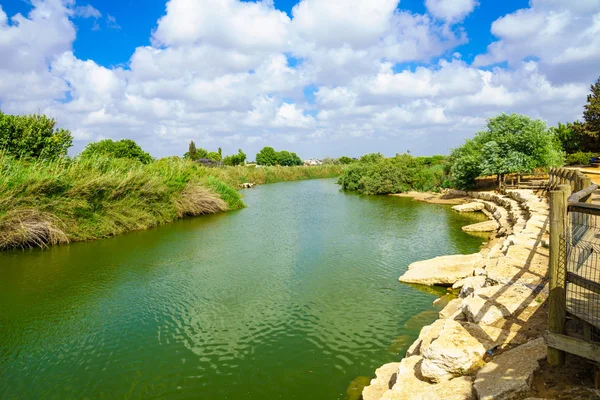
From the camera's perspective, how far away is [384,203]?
31.2m

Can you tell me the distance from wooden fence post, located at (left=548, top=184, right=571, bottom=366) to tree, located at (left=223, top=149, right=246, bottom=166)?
241 feet

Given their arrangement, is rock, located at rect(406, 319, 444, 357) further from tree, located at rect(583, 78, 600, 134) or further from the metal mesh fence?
tree, located at rect(583, 78, 600, 134)

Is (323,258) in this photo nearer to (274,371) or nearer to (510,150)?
(274,371)

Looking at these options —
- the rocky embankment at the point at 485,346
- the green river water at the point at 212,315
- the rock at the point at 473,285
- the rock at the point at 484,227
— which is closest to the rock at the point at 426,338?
the rocky embankment at the point at 485,346

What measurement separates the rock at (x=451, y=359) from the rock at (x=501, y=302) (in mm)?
994

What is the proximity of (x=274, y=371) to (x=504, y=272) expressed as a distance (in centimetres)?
509

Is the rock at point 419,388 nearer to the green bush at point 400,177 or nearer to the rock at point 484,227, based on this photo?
the rock at point 484,227

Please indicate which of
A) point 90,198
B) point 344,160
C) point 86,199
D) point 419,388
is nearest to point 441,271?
point 419,388

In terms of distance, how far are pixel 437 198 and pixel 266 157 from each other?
70128 millimetres

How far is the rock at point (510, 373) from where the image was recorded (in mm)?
3898

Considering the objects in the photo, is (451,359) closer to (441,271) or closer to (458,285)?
(458,285)

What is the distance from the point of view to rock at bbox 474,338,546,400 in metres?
3.90

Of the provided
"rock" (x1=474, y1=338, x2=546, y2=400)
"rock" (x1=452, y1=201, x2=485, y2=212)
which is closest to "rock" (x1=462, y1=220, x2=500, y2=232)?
"rock" (x1=452, y1=201, x2=485, y2=212)

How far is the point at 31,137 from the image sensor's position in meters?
24.6
